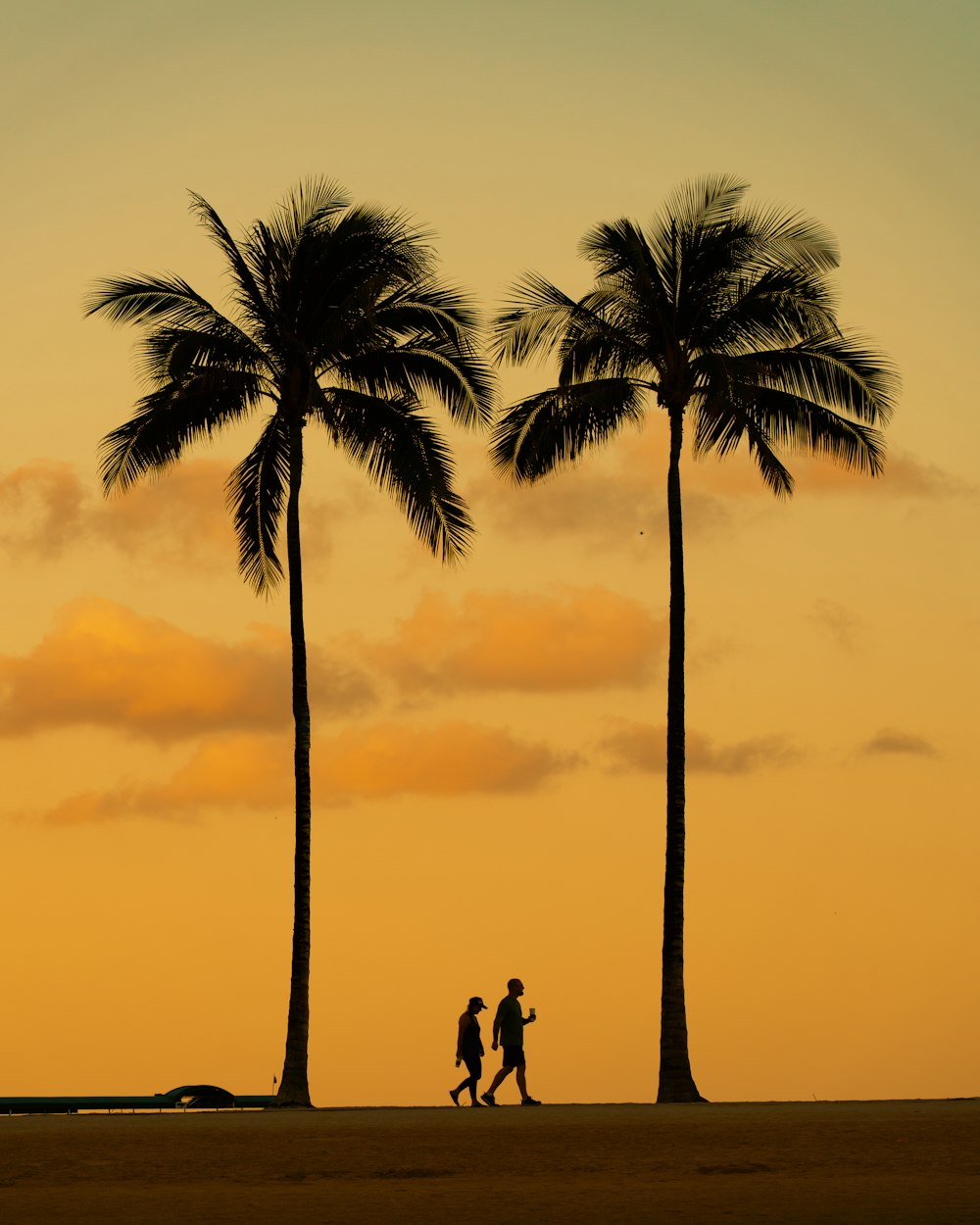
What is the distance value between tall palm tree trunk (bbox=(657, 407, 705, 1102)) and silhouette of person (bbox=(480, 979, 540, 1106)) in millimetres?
4487

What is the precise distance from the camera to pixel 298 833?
3256 centimetres

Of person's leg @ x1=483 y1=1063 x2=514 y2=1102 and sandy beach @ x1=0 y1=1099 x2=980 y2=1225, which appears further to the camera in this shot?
person's leg @ x1=483 y1=1063 x2=514 y2=1102

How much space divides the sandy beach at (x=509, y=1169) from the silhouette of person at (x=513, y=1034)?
2465mm

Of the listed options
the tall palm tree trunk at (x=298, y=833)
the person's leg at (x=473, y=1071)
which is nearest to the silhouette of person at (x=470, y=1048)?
the person's leg at (x=473, y=1071)

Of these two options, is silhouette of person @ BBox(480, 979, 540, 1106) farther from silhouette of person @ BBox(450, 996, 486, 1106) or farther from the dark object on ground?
the dark object on ground

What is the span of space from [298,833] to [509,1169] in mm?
14504

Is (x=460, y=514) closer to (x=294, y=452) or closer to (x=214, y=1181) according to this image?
(x=294, y=452)

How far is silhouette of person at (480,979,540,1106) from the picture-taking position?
2728 cm

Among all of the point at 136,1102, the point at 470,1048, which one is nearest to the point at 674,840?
the point at 470,1048

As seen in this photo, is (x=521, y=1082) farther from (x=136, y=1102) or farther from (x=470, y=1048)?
(x=136, y=1102)

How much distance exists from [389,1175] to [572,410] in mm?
19258

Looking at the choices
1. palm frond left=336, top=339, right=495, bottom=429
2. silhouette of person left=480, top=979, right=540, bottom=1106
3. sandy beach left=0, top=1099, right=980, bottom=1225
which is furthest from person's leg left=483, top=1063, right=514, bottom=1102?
palm frond left=336, top=339, right=495, bottom=429

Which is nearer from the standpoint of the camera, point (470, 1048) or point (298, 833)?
point (470, 1048)

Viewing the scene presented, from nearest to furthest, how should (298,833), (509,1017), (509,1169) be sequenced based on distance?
(509,1169), (509,1017), (298,833)
